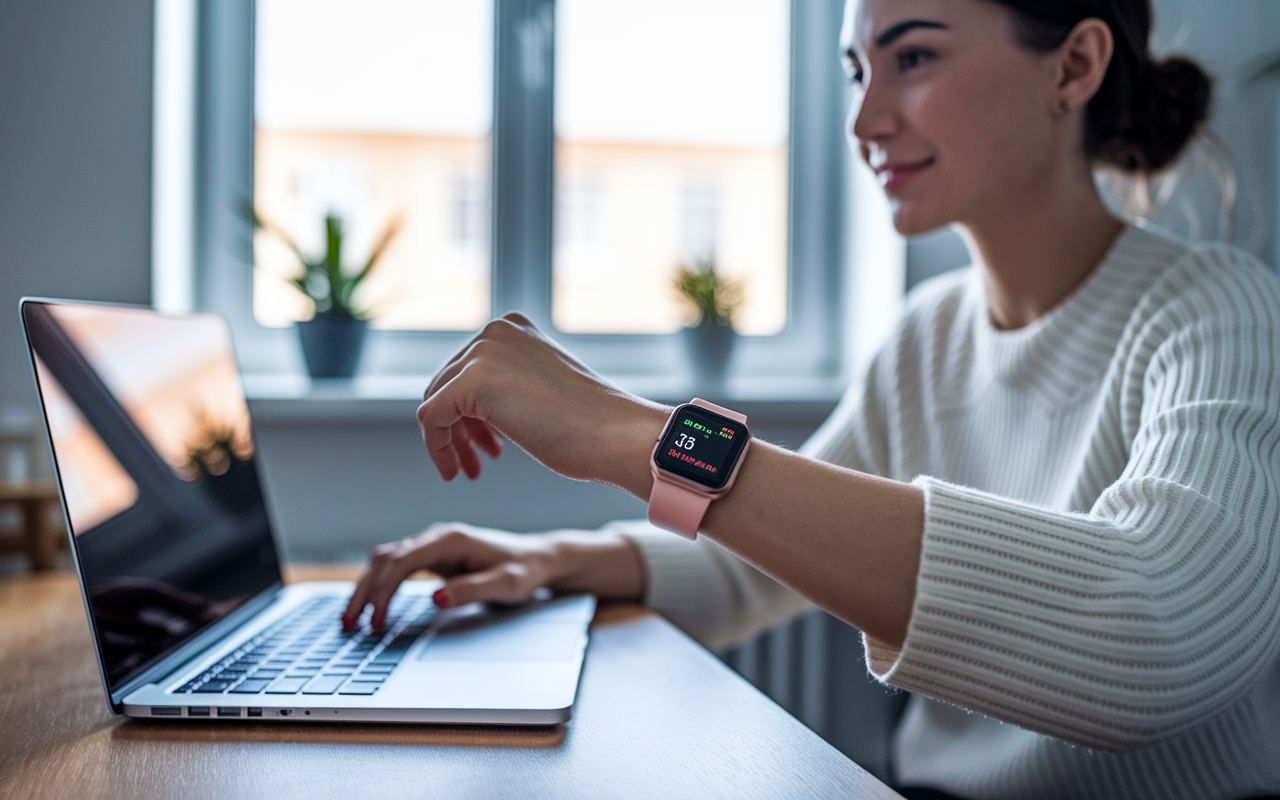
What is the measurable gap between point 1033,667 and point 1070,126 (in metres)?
0.66

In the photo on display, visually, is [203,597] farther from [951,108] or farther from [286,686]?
[951,108]

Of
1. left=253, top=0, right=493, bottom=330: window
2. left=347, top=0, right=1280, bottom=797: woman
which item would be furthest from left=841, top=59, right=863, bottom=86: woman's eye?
left=253, top=0, right=493, bottom=330: window

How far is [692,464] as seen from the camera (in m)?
0.54

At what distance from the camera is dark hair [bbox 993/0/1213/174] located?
33.4 inches

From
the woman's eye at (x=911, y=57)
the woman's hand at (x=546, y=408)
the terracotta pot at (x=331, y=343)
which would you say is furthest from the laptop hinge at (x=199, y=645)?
the woman's eye at (x=911, y=57)

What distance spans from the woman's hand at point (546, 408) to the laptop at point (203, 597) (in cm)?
15

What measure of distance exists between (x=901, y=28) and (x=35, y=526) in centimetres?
110

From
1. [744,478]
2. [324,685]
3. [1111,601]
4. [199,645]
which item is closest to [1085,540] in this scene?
[1111,601]

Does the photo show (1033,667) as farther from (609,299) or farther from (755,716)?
(609,299)

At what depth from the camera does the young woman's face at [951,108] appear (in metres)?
0.84

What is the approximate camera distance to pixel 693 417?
0.56 meters

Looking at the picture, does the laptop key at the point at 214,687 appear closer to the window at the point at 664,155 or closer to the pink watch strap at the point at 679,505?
the pink watch strap at the point at 679,505

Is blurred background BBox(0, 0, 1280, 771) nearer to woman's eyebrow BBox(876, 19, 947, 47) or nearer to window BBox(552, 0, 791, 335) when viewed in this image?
window BBox(552, 0, 791, 335)

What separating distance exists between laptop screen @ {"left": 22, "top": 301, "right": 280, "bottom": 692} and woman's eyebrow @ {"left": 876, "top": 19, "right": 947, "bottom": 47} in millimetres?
730
